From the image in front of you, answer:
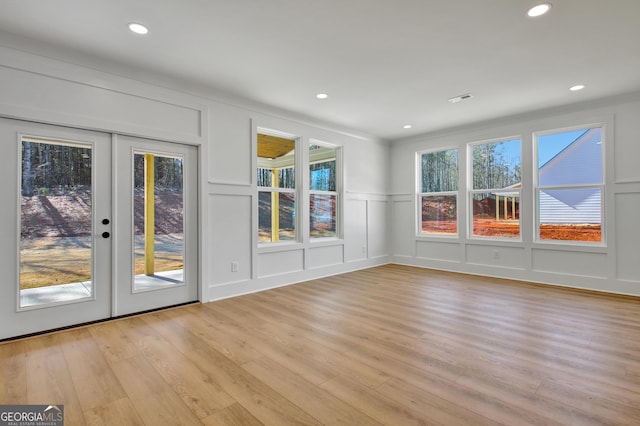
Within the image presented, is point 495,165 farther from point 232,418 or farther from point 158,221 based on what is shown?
point 232,418

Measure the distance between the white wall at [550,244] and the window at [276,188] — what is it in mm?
2656

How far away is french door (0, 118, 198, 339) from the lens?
2801 mm

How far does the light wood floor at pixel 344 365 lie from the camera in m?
1.75

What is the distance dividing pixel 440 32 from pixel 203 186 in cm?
305

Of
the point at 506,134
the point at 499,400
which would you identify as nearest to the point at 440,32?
the point at 499,400

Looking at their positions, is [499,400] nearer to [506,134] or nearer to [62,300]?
[62,300]

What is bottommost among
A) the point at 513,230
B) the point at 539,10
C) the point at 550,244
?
the point at 550,244

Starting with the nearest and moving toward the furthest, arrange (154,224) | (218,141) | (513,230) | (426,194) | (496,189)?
(154,224), (218,141), (513,230), (496,189), (426,194)

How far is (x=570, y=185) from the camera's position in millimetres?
4715

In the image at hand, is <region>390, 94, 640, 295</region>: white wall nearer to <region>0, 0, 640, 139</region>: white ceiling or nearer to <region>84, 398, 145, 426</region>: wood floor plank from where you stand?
<region>0, 0, 640, 139</region>: white ceiling

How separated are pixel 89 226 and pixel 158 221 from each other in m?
0.66

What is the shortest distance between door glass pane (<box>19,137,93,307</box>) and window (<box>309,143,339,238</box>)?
3.11 meters

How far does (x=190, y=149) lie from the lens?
390 centimetres

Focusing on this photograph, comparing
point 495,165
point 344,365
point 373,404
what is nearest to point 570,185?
point 495,165
